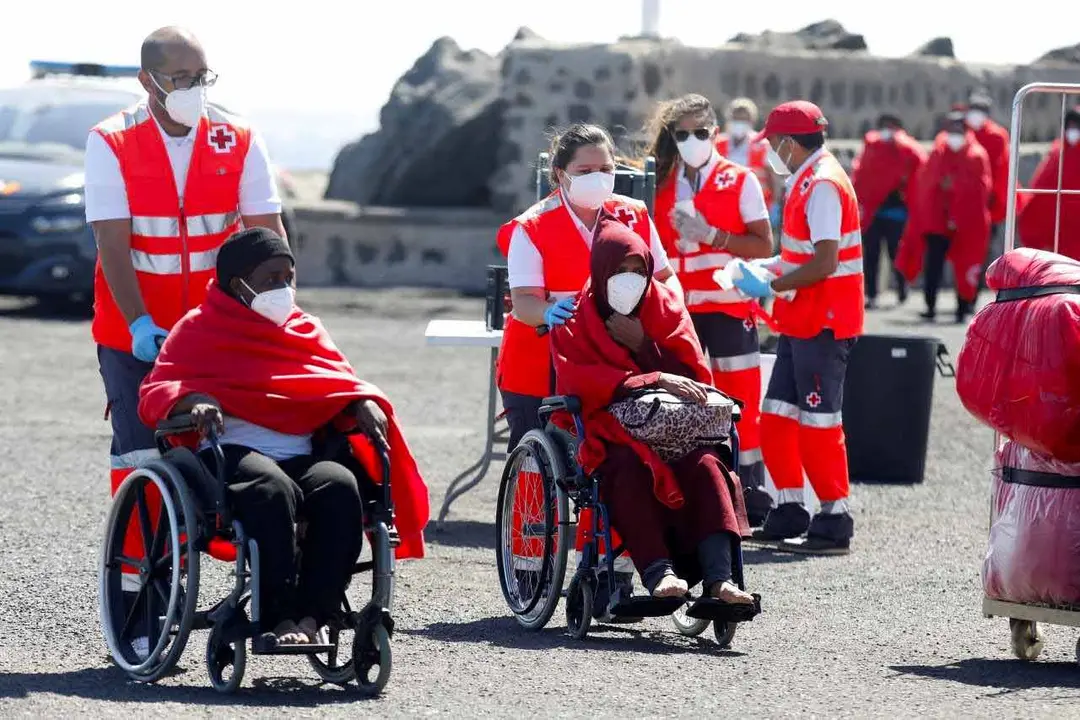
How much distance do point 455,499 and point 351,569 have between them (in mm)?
3835

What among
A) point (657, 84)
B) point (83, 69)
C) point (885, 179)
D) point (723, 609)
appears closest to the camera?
point (723, 609)

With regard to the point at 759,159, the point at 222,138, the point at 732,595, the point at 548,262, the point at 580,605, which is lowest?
the point at 580,605

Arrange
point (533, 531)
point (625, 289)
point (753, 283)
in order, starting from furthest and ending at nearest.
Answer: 1. point (753, 283)
2. point (533, 531)
3. point (625, 289)

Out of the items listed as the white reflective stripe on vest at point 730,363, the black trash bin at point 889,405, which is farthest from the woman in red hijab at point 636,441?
the black trash bin at point 889,405

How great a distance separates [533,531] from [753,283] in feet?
6.39

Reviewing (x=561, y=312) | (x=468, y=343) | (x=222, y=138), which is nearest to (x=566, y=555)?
(x=561, y=312)

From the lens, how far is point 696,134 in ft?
29.8

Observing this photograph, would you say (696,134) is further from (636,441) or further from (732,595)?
(732,595)

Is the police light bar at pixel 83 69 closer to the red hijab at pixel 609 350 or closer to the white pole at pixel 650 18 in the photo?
the white pole at pixel 650 18

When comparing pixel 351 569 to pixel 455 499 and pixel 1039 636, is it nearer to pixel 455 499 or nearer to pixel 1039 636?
pixel 1039 636

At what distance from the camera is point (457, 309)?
61.6 feet

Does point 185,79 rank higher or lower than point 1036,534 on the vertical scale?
higher

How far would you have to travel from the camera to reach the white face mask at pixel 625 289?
7.01 m

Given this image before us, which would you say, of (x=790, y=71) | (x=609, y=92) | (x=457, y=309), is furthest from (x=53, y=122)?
(x=790, y=71)
